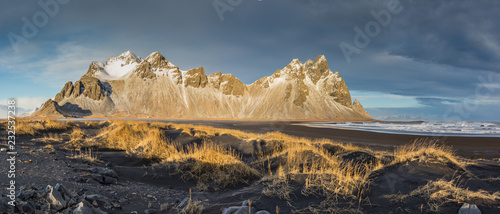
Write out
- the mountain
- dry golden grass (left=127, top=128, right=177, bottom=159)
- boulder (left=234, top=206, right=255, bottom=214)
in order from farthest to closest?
the mountain → dry golden grass (left=127, top=128, right=177, bottom=159) → boulder (left=234, top=206, right=255, bottom=214)

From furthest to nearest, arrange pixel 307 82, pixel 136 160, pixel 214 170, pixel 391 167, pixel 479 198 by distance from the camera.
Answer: pixel 307 82, pixel 136 160, pixel 214 170, pixel 391 167, pixel 479 198

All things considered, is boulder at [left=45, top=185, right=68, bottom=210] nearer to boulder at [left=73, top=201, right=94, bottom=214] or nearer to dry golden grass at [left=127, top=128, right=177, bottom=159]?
boulder at [left=73, top=201, right=94, bottom=214]

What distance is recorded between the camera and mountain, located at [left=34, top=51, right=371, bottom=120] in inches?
4646

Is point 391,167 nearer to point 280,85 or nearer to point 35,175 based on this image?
point 35,175

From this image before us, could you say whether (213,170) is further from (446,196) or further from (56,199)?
(446,196)

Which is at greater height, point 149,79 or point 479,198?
point 149,79

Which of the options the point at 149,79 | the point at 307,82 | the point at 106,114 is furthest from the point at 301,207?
the point at 307,82

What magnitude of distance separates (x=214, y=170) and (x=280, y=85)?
131 meters

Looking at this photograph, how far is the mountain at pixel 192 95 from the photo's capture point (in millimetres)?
118000

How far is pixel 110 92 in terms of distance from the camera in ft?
409

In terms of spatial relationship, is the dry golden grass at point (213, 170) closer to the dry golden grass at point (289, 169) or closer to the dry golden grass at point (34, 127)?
the dry golden grass at point (289, 169)

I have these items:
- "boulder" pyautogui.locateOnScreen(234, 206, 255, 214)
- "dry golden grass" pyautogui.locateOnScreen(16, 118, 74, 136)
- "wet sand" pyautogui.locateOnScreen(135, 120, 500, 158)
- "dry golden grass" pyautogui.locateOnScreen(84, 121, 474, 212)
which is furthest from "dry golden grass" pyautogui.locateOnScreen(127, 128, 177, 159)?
"wet sand" pyautogui.locateOnScreen(135, 120, 500, 158)

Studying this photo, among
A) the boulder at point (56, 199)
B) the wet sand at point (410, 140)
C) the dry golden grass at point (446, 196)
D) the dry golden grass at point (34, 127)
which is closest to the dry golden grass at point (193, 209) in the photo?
the boulder at point (56, 199)

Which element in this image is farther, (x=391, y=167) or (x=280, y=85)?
(x=280, y=85)
